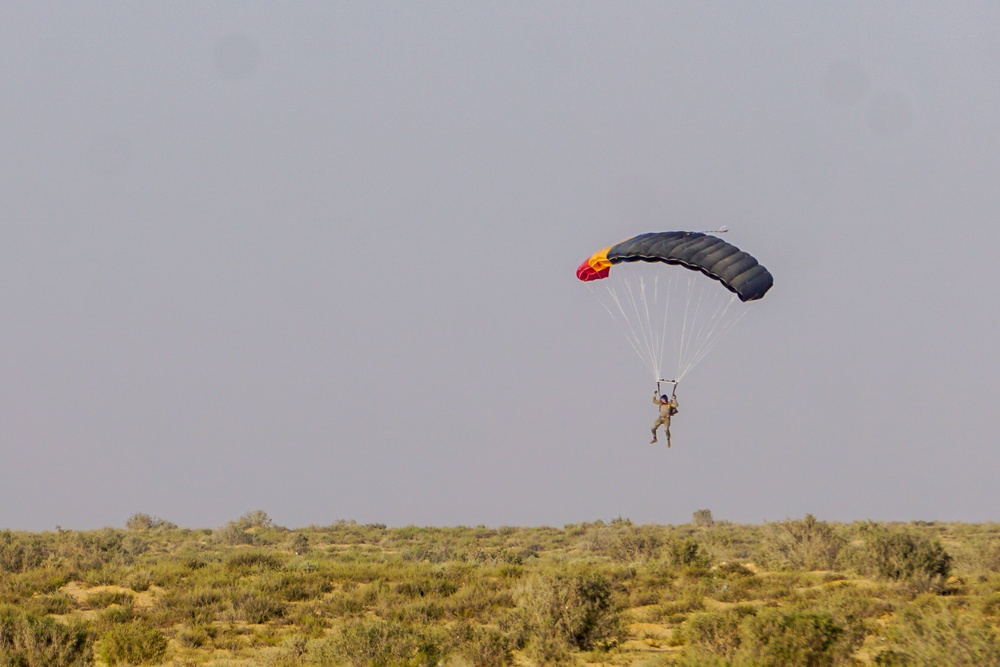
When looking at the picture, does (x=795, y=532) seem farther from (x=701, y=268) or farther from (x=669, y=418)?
(x=701, y=268)

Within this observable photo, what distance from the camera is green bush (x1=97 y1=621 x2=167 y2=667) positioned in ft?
57.5

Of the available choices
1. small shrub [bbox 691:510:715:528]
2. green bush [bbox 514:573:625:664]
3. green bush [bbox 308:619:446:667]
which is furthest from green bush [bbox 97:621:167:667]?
small shrub [bbox 691:510:715:528]

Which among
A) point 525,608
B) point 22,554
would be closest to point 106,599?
point 22,554

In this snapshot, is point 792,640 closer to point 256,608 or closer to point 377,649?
point 377,649

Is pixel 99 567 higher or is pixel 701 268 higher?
pixel 701 268

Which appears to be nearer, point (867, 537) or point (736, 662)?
point (736, 662)

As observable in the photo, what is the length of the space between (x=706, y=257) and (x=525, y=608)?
40.4 feet

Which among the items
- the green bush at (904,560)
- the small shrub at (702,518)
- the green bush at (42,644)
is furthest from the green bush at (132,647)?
the small shrub at (702,518)

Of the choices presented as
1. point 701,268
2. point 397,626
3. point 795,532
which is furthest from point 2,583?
point 795,532

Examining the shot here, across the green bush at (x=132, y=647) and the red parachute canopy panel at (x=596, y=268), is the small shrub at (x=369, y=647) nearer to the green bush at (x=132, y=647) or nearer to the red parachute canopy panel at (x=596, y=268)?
the green bush at (x=132, y=647)

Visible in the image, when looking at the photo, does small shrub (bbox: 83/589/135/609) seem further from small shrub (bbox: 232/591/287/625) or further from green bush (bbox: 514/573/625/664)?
green bush (bbox: 514/573/625/664)

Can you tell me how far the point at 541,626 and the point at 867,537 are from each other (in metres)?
10.0

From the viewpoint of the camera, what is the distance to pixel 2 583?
23.6 m

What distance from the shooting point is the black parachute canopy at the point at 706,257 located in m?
26.8
